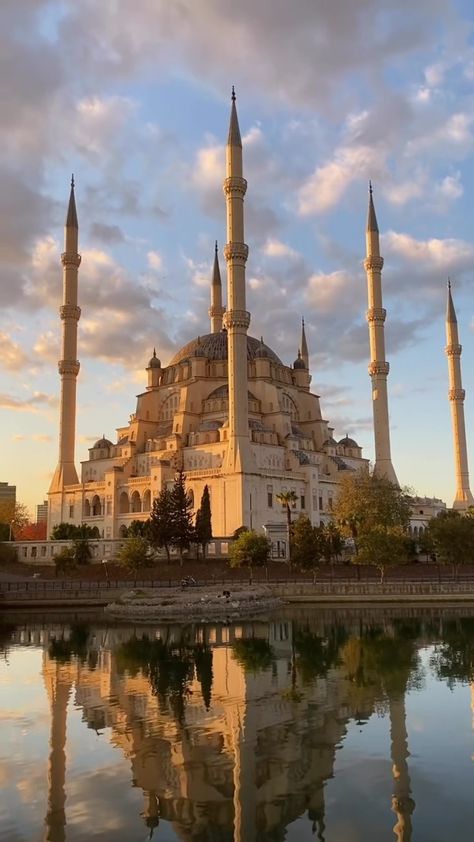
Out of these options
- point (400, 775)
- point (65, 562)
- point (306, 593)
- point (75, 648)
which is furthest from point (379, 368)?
point (400, 775)

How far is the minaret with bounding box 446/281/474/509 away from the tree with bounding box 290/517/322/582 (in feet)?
89.3

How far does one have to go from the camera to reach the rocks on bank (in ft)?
105

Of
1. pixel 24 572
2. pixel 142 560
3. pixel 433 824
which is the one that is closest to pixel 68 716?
pixel 433 824

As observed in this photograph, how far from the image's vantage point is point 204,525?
4556 cm

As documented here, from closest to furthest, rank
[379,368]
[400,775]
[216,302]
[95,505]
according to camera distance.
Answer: [400,775], [379,368], [95,505], [216,302]

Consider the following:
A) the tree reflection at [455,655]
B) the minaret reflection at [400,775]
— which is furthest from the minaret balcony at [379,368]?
the minaret reflection at [400,775]

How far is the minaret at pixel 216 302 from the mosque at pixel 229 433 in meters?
4.38

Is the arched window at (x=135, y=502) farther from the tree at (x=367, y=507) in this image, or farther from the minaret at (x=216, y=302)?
the minaret at (x=216, y=302)

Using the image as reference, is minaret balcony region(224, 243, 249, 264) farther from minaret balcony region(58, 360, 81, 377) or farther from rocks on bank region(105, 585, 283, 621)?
rocks on bank region(105, 585, 283, 621)

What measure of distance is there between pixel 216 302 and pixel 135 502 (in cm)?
2790

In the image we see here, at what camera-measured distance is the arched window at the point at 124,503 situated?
5716 centimetres

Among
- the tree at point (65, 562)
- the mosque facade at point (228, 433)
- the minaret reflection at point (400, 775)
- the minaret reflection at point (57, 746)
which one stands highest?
the mosque facade at point (228, 433)

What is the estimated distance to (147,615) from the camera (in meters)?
32.1

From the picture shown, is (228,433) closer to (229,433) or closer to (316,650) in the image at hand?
(229,433)
